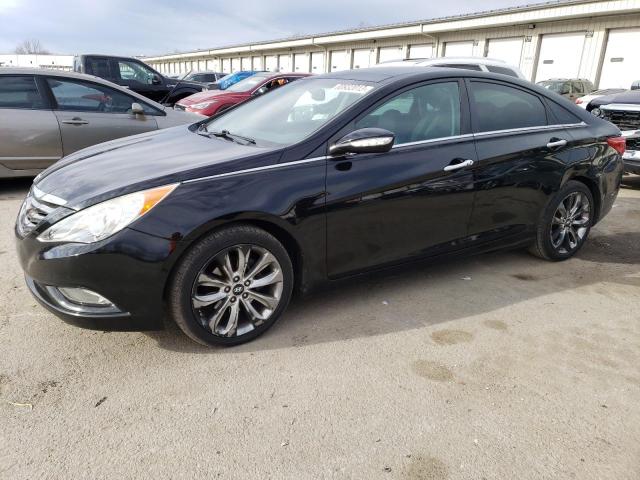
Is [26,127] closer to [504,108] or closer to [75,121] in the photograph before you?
[75,121]

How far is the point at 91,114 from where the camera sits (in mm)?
6293

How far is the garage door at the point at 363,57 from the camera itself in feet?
103

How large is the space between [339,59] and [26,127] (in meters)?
30.9

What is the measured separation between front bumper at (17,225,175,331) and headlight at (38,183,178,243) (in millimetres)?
40

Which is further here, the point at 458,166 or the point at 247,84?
the point at 247,84

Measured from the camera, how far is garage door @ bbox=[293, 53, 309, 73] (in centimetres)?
3769

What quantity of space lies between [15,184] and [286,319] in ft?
17.5

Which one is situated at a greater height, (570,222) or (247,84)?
(247,84)

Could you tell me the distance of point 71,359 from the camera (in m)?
2.72

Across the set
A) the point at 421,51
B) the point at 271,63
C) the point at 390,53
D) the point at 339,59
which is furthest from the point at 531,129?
the point at 271,63

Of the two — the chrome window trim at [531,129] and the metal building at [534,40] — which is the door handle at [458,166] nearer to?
the chrome window trim at [531,129]

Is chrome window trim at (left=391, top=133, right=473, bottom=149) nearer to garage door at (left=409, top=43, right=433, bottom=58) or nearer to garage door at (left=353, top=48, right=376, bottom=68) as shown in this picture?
garage door at (left=409, top=43, right=433, bottom=58)

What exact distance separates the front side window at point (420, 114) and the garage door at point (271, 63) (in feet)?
136

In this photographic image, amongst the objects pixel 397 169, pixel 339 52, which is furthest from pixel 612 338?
pixel 339 52
